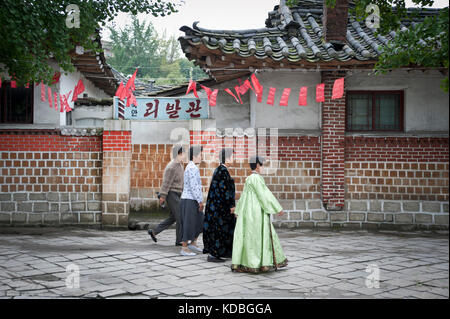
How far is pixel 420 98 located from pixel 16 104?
9537mm

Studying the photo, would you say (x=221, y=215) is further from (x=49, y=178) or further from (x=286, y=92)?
(x=49, y=178)

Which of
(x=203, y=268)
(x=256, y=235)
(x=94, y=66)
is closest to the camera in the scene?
(x=256, y=235)

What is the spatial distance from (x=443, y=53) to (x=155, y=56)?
133 feet

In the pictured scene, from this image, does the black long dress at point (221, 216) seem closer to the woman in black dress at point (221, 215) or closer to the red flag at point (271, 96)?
the woman in black dress at point (221, 215)

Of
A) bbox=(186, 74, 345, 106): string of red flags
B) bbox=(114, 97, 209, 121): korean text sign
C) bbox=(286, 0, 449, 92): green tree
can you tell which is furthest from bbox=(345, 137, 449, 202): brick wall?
bbox=(286, 0, 449, 92): green tree

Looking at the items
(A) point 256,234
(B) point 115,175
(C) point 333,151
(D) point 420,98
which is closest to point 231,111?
(C) point 333,151

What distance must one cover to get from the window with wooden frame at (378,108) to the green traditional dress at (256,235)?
486 cm

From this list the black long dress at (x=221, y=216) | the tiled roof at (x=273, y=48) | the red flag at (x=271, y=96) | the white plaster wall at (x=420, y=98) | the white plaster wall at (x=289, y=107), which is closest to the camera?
the black long dress at (x=221, y=216)

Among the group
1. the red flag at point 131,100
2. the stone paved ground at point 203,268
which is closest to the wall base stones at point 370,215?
the stone paved ground at point 203,268

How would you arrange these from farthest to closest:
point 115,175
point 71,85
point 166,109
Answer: point 71,85 < point 166,109 < point 115,175

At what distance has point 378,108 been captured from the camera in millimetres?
10672

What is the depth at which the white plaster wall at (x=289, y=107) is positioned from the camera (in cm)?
1062

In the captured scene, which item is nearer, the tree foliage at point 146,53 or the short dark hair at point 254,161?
the short dark hair at point 254,161

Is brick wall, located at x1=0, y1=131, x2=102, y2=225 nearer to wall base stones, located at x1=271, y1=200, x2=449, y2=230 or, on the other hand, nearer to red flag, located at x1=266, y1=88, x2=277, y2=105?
red flag, located at x1=266, y1=88, x2=277, y2=105
